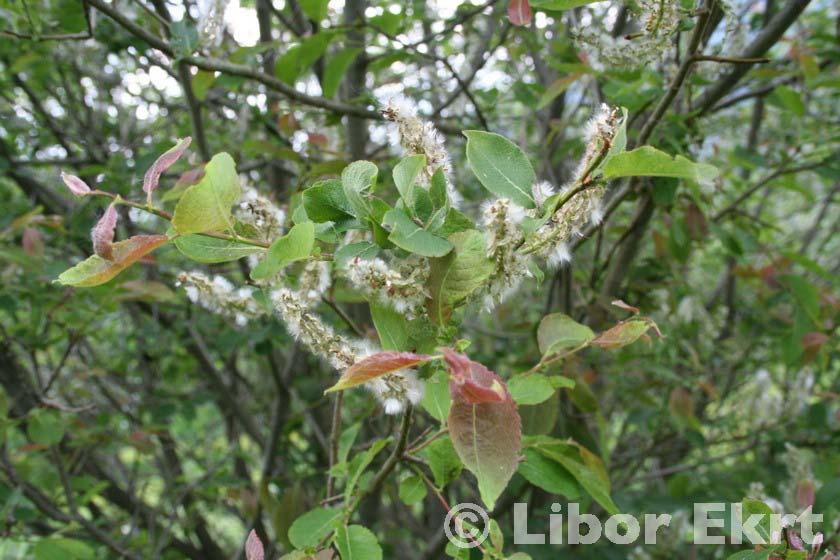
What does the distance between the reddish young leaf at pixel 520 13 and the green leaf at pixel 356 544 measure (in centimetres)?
70

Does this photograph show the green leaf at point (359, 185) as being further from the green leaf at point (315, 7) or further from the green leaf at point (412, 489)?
the green leaf at point (315, 7)

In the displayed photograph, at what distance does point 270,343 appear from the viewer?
1.75 meters

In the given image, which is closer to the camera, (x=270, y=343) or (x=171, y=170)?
(x=171, y=170)

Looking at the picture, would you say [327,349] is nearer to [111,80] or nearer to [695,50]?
[695,50]

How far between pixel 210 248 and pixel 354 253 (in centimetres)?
14

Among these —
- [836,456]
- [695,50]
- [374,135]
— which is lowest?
[836,456]

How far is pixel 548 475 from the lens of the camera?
898 mm

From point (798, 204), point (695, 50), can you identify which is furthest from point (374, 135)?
point (798, 204)

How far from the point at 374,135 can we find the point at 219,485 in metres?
1.15

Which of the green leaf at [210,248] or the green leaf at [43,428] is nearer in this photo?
the green leaf at [210,248]

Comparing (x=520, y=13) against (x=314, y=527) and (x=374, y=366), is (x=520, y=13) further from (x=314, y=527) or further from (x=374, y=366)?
(x=314, y=527)

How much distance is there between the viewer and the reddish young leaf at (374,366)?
507mm

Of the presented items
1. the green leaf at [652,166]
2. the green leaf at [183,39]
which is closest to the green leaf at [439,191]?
the green leaf at [652,166]

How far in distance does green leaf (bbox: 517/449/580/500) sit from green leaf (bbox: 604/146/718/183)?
488 millimetres
